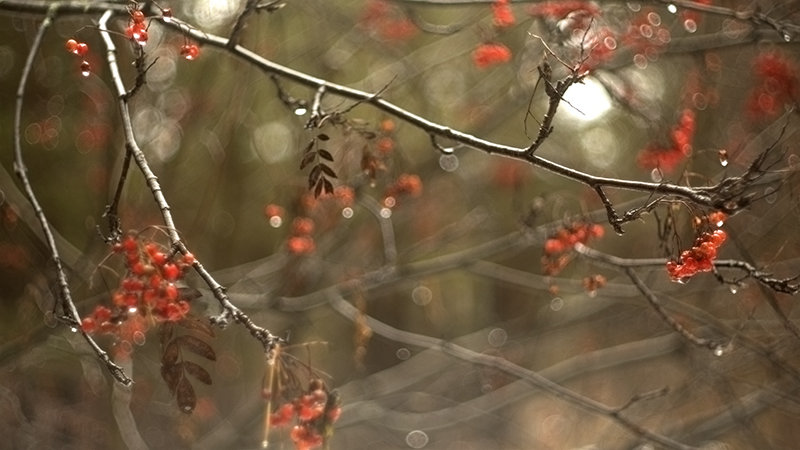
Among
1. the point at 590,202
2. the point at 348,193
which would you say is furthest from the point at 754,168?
the point at 590,202

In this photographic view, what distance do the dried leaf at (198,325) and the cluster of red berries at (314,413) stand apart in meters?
0.20

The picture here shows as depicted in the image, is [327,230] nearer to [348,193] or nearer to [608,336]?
[348,193]

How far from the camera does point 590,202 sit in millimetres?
3557

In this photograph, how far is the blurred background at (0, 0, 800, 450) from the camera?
2.50 m

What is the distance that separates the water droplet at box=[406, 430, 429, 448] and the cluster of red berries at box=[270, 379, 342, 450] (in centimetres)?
271

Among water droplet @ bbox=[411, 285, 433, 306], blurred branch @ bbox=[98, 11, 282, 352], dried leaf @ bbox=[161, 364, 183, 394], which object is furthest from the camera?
water droplet @ bbox=[411, 285, 433, 306]

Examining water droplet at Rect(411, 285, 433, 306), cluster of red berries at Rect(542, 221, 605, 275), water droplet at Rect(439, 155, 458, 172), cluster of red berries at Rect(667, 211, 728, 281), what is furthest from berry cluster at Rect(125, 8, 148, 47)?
water droplet at Rect(411, 285, 433, 306)

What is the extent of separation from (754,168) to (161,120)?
100 inches

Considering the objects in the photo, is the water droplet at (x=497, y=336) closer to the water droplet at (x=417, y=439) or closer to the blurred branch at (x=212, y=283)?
the water droplet at (x=417, y=439)

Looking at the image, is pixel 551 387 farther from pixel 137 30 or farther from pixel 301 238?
pixel 137 30

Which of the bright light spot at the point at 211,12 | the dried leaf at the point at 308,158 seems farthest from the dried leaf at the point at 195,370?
the bright light spot at the point at 211,12

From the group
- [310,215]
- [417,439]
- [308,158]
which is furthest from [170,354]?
[417,439]

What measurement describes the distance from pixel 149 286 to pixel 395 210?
2168mm

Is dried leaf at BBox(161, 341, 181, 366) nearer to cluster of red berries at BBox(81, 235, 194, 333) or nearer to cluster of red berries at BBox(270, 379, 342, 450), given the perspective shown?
cluster of red berries at BBox(81, 235, 194, 333)
